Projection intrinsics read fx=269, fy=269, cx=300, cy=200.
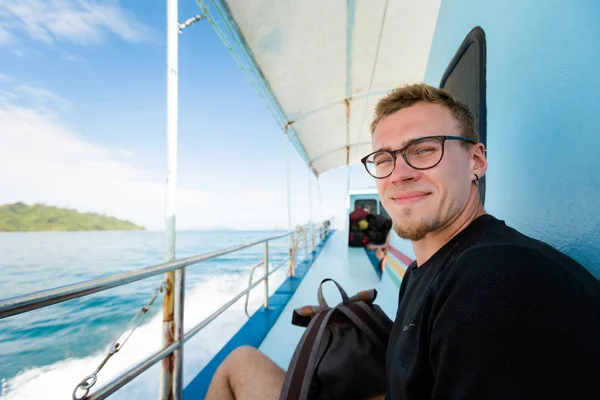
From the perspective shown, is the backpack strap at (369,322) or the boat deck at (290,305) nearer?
the backpack strap at (369,322)

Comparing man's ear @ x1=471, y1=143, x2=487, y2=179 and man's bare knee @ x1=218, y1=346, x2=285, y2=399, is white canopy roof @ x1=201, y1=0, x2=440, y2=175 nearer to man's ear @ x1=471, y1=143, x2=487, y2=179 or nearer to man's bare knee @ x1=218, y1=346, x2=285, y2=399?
man's ear @ x1=471, y1=143, x2=487, y2=179

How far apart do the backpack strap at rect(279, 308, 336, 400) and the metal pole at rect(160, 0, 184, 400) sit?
0.71 meters

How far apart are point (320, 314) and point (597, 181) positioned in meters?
0.79

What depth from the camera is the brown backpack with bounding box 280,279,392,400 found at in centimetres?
78

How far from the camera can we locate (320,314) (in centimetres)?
92

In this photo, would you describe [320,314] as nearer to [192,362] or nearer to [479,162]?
[479,162]

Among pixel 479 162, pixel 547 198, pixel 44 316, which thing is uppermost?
pixel 479 162

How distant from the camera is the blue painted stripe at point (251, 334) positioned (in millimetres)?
1481

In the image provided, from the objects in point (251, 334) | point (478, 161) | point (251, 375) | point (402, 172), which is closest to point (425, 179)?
point (402, 172)

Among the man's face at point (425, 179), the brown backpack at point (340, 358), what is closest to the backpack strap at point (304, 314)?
the brown backpack at point (340, 358)

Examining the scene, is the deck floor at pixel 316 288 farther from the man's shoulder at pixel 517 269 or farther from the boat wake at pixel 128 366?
the man's shoulder at pixel 517 269

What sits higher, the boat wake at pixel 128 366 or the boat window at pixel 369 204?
the boat window at pixel 369 204

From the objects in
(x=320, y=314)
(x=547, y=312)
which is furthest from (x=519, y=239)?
(x=320, y=314)

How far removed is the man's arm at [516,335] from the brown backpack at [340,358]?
49 cm
